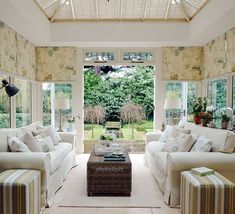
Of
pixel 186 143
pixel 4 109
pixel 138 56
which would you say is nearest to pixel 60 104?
pixel 4 109

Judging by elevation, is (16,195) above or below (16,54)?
below

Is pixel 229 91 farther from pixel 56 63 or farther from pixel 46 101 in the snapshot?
pixel 46 101

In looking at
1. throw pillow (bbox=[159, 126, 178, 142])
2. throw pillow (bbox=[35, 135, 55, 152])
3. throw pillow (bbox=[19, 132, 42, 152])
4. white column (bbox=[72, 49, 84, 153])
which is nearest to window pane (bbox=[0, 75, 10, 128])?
throw pillow (bbox=[35, 135, 55, 152])

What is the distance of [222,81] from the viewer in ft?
18.2

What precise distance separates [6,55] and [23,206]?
2986mm

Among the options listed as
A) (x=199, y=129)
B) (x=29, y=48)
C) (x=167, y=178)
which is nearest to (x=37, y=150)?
(x=167, y=178)

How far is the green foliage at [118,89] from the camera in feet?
29.8

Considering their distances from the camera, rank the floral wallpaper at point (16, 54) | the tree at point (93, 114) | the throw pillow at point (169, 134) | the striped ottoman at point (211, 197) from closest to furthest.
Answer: the striped ottoman at point (211, 197) < the floral wallpaper at point (16, 54) < the throw pillow at point (169, 134) < the tree at point (93, 114)

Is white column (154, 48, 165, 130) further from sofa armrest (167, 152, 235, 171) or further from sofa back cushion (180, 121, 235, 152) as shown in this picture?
sofa armrest (167, 152, 235, 171)

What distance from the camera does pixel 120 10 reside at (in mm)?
5738

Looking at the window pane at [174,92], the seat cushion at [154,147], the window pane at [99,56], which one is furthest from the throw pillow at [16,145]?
the window pane at [174,92]

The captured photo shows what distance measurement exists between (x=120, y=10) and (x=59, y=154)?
133 inches

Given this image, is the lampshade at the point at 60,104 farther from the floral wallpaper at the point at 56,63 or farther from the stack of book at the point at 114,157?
the stack of book at the point at 114,157

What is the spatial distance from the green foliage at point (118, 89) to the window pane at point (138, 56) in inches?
96.3
